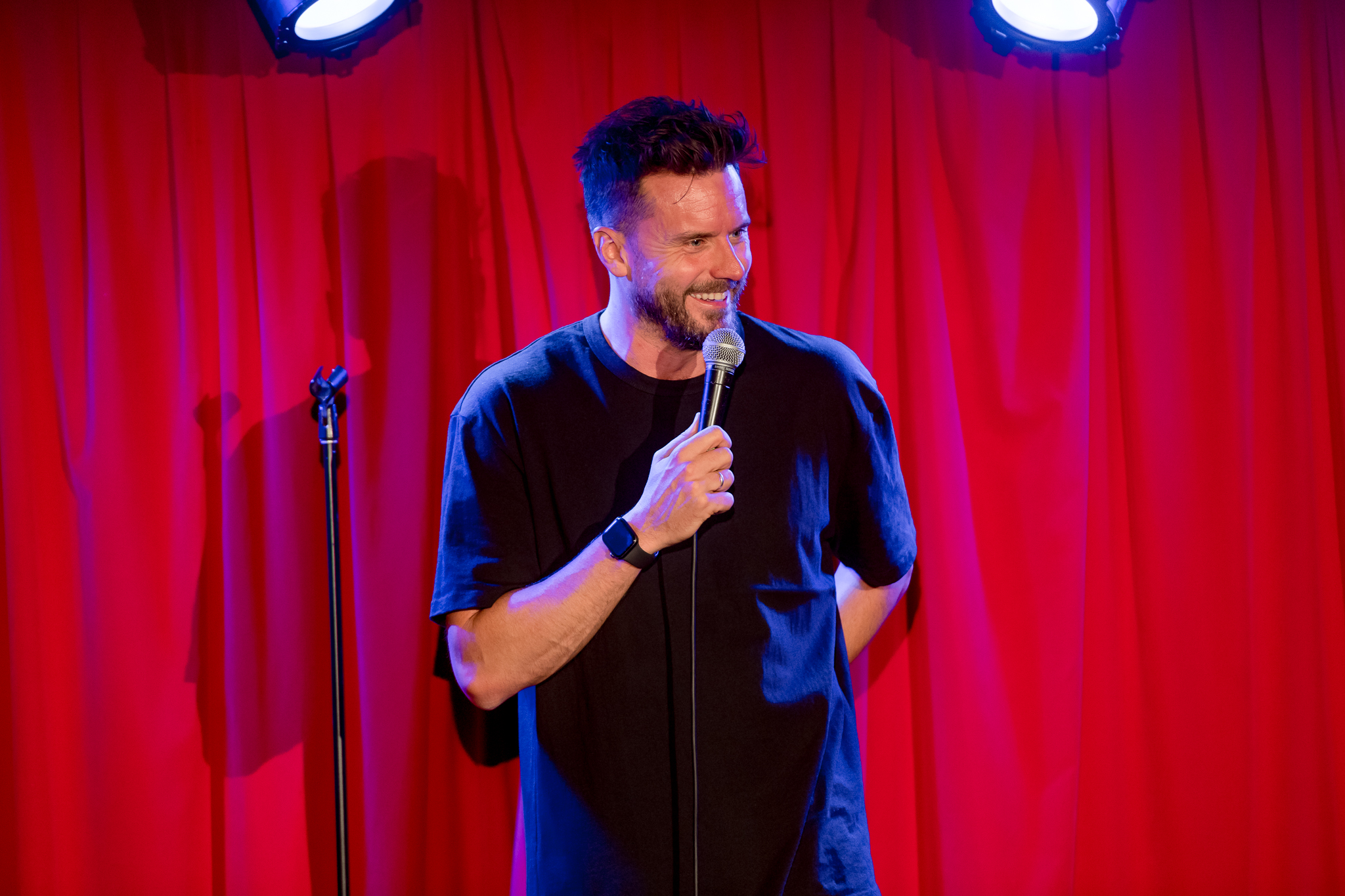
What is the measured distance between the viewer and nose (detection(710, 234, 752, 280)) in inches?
66.3

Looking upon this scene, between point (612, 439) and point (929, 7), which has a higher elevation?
point (929, 7)

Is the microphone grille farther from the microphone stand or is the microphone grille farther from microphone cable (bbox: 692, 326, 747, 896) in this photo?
the microphone stand

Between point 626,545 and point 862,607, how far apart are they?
0.78 metres

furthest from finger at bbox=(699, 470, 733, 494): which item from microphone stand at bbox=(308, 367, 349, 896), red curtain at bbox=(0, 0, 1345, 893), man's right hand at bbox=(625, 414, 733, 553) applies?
red curtain at bbox=(0, 0, 1345, 893)

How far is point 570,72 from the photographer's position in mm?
2363

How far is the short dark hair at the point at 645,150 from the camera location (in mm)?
1701

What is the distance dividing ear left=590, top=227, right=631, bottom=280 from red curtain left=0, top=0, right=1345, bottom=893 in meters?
0.55

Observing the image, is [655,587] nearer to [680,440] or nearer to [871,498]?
[680,440]

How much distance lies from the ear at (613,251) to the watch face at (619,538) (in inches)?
20.2

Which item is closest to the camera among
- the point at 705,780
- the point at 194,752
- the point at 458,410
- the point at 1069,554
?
the point at 705,780

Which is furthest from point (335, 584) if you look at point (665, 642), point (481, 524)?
point (665, 642)

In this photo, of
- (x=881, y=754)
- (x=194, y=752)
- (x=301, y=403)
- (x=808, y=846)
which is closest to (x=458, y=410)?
(x=301, y=403)

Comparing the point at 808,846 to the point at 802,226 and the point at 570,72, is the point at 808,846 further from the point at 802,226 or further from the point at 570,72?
the point at 570,72

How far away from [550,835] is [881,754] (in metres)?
1.08
